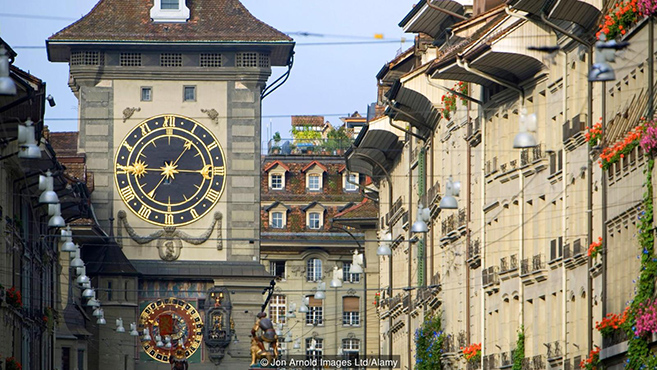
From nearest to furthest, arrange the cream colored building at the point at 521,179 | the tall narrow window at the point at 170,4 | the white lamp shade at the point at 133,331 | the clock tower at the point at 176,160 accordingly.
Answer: the cream colored building at the point at 521,179, the white lamp shade at the point at 133,331, the clock tower at the point at 176,160, the tall narrow window at the point at 170,4

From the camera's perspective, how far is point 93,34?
322ft

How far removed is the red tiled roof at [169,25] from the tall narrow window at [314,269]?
26.9 meters

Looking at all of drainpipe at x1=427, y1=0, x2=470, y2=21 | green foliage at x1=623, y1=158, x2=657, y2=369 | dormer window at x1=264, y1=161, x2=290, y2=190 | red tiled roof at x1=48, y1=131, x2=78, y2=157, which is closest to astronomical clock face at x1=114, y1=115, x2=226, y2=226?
red tiled roof at x1=48, y1=131, x2=78, y2=157

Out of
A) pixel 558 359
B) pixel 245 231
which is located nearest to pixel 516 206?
pixel 558 359

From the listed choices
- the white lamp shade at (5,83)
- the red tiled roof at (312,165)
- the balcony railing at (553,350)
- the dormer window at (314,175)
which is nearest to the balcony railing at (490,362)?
the balcony railing at (553,350)

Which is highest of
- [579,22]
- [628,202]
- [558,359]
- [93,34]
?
[93,34]

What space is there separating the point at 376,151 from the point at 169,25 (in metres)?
23.4

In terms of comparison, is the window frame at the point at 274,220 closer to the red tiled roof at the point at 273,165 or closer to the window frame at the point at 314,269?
the window frame at the point at 314,269

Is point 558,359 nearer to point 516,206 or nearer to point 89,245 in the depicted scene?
point 516,206

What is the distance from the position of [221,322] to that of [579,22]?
2287 inches

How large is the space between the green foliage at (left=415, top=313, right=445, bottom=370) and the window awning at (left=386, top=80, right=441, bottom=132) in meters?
6.73

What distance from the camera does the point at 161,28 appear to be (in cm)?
10012

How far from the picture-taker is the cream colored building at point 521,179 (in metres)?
41.6

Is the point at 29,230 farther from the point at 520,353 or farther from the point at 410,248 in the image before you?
the point at 520,353
